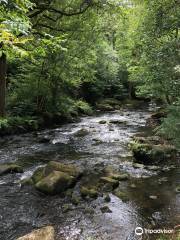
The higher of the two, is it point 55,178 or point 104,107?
point 104,107

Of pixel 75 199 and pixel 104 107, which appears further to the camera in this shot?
pixel 104 107

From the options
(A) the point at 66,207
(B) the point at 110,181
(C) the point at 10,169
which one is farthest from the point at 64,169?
(A) the point at 66,207

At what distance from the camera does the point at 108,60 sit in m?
34.4

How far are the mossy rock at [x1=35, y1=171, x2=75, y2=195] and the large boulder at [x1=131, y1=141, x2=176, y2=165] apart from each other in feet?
12.2

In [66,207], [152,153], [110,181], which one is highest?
[152,153]

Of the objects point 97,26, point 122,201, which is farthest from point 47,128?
point 122,201

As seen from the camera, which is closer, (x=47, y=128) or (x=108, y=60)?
(x=47, y=128)

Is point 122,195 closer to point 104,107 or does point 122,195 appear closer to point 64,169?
point 64,169

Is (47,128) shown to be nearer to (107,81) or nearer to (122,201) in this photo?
(122,201)

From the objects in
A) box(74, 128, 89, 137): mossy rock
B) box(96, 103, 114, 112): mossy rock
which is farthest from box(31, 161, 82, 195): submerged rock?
box(96, 103, 114, 112): mossy rock

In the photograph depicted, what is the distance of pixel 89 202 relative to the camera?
8.25 meters

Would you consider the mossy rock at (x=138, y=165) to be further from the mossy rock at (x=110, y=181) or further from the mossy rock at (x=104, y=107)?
the mossy rock at (x=104, y=107)

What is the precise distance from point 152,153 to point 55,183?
4.64 meters

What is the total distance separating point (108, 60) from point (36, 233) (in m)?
29.7
